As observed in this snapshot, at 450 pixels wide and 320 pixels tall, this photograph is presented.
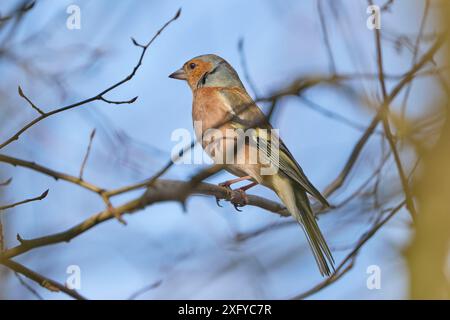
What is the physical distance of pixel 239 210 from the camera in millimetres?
4020

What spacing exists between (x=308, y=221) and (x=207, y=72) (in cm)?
195

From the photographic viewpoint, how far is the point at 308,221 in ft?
13.1

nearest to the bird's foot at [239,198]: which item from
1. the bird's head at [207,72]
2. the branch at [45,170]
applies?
the branch at [45,170]

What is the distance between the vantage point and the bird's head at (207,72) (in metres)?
5.38

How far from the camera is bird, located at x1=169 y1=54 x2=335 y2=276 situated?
12.5 feet

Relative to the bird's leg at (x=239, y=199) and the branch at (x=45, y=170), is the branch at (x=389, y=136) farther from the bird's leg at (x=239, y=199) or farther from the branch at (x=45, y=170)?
the branch at (x=45, y=170)

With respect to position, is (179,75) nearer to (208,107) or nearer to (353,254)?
(208,107)

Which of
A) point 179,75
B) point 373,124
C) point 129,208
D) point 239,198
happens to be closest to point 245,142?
point 239,198

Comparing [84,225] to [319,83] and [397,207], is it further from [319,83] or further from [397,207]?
[397,207]

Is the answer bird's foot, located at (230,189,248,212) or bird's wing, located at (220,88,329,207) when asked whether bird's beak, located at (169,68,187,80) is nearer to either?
bird's wing, located at (220,88,329,207)

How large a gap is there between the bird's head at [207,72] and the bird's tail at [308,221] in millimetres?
1428

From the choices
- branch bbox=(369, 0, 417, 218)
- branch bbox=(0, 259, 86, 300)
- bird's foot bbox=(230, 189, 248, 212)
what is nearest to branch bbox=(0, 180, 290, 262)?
branch bbox=(0, 259, 86, 300)

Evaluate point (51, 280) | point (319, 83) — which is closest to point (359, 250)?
point (319, 83)

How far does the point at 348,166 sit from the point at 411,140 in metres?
0.36
